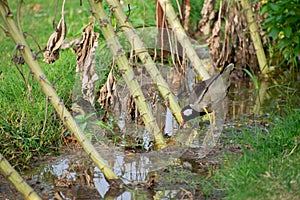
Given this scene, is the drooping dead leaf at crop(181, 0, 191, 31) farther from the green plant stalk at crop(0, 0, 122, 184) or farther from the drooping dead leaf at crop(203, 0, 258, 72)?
the green plant stalk at crop(0, 0, 122, 184)

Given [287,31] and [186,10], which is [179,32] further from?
[287,31]

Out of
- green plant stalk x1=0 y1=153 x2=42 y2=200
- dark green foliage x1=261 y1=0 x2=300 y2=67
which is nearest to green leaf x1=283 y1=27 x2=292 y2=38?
dark green foliage x1=261 y1=0 x2=300 y2=67

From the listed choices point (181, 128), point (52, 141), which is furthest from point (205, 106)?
point (52, 141)

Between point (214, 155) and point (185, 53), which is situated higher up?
point (185, 53)

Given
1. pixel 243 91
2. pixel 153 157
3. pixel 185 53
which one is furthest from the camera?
pixel 243 91

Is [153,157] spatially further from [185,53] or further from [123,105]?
[185,53]

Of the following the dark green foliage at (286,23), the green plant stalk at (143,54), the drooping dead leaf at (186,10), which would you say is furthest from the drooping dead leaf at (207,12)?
the green plant stalk at (143,54)

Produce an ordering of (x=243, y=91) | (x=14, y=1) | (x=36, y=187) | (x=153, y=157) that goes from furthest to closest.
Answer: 1. (x=14, y=1)
2. (x=243, y=91)
3. (x=153, y=157)
4. (x=36, y=187)

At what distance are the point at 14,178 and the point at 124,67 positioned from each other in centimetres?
112

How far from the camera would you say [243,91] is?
589cm

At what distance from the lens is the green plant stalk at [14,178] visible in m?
3.11

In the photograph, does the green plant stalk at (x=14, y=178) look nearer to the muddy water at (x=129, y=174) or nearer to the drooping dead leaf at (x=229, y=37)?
the muddy water at (x=129, y=174)

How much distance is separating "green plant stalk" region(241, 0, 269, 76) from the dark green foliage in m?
0.12

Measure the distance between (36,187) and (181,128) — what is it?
1242mm
